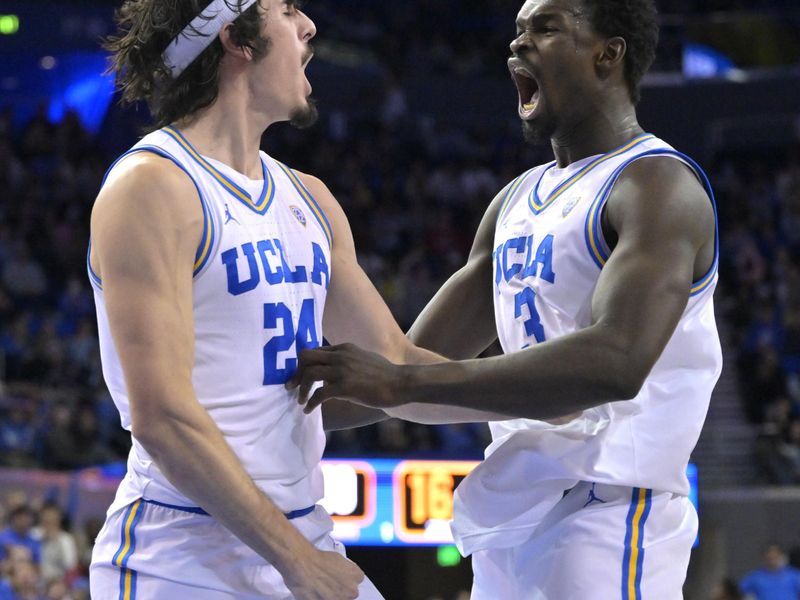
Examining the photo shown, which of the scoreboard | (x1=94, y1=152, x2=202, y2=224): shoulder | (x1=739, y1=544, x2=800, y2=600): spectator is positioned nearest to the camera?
(x1=94, y1=152, x2=202, y2=224): shoulder

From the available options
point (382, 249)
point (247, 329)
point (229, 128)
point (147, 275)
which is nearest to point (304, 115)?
point (229, 128)

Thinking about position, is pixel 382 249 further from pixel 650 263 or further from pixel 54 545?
pixel 650 263

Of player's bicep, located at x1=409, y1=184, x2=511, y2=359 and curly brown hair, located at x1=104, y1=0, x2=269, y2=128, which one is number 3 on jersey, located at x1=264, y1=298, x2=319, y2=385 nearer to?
curly brown hair, located at x1=104, y1=0, x2=269, y2=128

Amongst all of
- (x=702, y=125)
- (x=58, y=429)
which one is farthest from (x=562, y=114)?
(x=702, y=125)

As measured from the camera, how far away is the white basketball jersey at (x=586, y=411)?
3269 mm

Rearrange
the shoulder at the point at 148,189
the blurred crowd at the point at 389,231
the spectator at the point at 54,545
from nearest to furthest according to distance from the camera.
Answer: the shoulder at the point at 148,189
the spectator at the point at 54,545
the blurred crowd at the point at 389,231

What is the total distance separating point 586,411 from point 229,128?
1.26 m

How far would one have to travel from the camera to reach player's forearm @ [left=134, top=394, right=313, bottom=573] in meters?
2.79

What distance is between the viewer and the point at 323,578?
9.48 feet

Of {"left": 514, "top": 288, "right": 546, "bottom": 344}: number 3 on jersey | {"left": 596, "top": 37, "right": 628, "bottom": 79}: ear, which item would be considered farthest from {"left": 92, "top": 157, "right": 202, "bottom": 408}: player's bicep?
{"left": 596, "top": 37, "right": 628, "bottom": 79}: ear

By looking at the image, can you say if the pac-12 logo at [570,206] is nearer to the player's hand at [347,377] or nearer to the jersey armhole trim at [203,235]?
the player's hand at [347,377]

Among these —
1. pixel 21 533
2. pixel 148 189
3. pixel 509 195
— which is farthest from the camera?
pixel 21 533

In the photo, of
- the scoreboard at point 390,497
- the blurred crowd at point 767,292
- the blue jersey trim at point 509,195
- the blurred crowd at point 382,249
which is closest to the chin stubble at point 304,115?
the blue jersey trim at point 509,195

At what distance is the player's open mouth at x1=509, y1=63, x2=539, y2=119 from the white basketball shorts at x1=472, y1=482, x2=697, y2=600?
3.72 feet
